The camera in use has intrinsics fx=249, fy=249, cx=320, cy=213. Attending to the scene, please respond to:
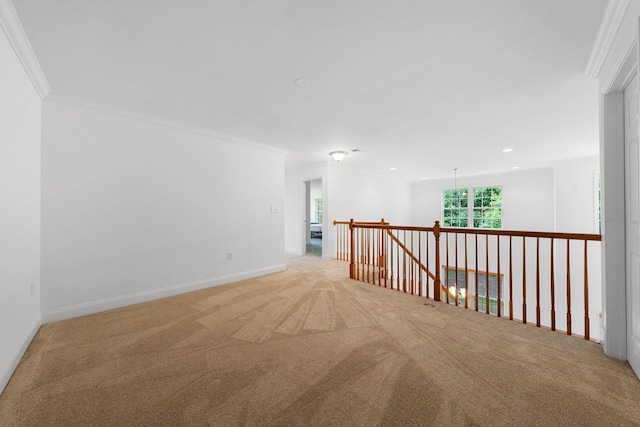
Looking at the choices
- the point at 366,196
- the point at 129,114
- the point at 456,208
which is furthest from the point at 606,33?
the point at 456,208

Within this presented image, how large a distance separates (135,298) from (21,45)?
266 cm

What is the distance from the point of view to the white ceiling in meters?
1.63

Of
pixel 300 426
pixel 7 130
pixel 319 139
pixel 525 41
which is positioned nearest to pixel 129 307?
pixel 7 130

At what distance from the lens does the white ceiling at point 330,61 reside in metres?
1.63

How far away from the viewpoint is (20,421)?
4.56ft

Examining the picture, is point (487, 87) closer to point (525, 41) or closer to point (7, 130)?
point (525, 41)

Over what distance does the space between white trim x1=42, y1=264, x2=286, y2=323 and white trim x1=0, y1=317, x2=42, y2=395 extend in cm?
15

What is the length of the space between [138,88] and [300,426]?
3.24 m

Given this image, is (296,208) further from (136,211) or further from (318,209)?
(318,209)

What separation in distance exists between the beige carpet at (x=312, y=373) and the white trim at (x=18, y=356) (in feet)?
0.15

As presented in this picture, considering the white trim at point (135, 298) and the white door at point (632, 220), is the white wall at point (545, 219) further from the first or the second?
the white trim at point (135, 298)

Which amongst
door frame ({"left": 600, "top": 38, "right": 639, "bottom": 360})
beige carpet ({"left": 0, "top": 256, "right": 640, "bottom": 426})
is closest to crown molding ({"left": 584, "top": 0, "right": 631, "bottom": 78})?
door frame ({"left": 600, "top": 38, "right": 639, "bottom": 360})

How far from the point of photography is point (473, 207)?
8.47 metres

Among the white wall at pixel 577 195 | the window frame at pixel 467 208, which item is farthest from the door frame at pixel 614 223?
the window frame at pixel 467 208
